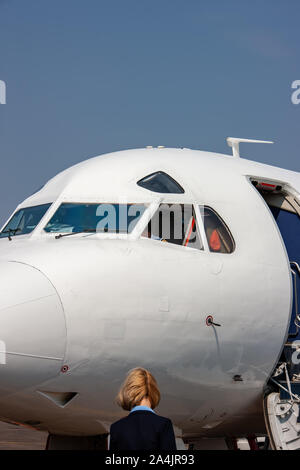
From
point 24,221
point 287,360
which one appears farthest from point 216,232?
point 24,221

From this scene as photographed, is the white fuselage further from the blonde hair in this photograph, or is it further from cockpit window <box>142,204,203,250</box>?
the blonde hair

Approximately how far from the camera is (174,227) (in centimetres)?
846

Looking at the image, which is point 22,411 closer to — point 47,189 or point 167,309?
point 167,309

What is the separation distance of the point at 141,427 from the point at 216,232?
4.23 meters

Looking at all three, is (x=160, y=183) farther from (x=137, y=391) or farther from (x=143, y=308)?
(x=137, y=391)

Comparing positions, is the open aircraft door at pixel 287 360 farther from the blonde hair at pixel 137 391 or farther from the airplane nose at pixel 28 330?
the blonde hair at pixel 137 391

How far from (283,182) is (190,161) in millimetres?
1533

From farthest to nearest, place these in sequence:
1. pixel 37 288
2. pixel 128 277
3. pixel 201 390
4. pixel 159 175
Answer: pixel 159 175 < pixel 201 390 < pixel 128 277 < pixel 37 288

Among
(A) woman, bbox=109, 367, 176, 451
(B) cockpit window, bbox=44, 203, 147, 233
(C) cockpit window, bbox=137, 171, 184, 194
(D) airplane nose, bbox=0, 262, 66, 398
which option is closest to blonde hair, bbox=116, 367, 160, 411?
(A) woman, bbox=109, 367, 176, 451

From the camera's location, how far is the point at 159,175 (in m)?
8.84

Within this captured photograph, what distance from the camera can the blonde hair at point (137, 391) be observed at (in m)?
4.89

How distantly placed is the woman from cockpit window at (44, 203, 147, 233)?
352 cm
